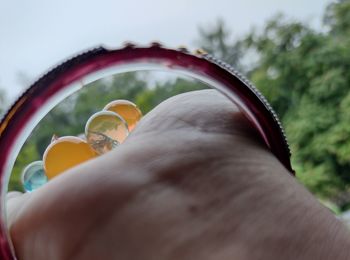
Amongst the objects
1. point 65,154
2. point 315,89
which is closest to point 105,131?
point 65,154

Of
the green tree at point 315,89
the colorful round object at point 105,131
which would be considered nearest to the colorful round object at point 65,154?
the colorful round object at point 105,131

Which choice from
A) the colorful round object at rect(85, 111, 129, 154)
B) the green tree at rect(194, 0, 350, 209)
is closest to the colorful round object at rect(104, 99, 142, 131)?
the colorful round object at rect(85, 111, 129, 154)

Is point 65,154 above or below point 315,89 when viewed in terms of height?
below

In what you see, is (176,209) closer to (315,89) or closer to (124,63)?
(124,63)

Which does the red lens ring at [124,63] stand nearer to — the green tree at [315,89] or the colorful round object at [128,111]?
the colorful round object at [128,111]

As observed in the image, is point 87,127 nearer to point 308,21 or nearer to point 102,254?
point 102,254
